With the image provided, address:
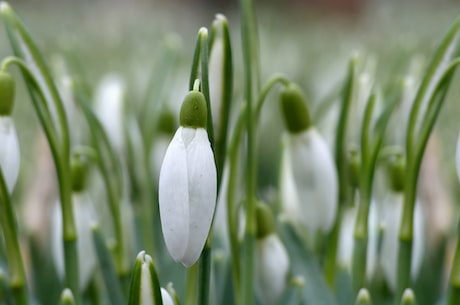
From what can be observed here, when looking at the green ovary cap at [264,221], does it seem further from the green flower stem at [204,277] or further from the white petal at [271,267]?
the green flower stem at [204,277]

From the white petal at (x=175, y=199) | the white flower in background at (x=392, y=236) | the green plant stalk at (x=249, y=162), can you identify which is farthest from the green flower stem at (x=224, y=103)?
the white flower in background at (x=392, y=236)

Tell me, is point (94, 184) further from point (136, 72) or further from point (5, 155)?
point (136, 72)

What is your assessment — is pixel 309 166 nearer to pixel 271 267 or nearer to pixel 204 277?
pixel 271 267

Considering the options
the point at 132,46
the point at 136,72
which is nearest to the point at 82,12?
the point at 132,46

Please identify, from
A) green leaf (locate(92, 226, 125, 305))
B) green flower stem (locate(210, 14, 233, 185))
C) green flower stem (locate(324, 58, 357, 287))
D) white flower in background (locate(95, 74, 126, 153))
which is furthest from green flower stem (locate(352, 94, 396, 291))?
white flower in background (locate(95, 74, 126, 153))

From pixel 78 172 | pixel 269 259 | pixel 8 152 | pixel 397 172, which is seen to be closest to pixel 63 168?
pixel 8 152

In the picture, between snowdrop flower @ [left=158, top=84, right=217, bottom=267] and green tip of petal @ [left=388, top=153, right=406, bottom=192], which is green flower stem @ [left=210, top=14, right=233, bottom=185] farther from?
green tip of petal @ [left=388, top=153, right=406, bottom=192]

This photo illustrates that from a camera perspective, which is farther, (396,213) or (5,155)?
(396,213)
